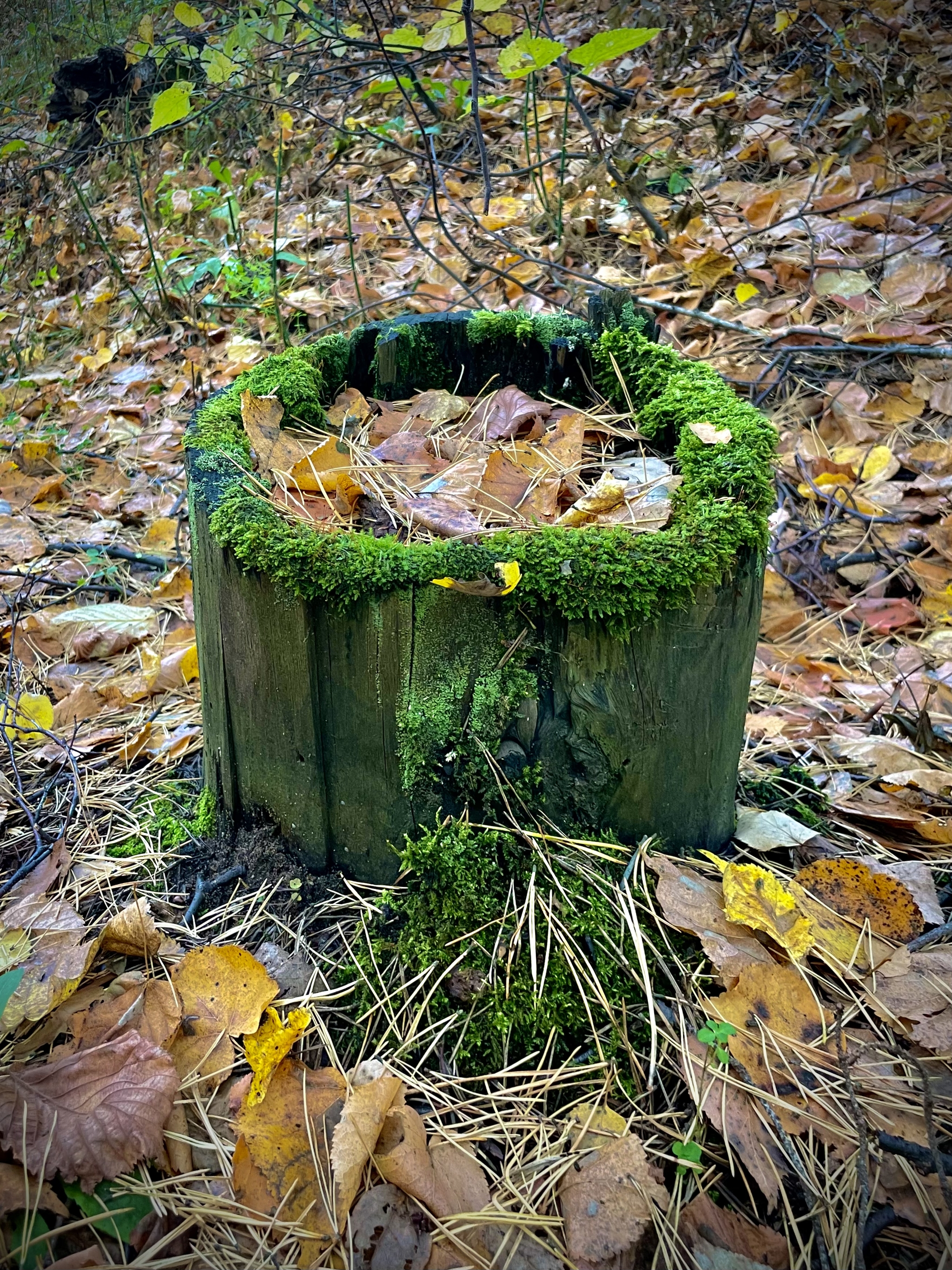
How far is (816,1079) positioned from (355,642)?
3.22 feet

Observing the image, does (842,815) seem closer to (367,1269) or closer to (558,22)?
(367,1269)

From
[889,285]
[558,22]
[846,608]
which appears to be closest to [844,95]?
[889,285]

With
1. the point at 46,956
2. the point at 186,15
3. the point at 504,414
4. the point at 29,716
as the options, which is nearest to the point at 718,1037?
the point at 46,956

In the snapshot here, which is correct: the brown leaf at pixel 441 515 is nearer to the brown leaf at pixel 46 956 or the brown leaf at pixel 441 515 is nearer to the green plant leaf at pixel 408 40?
the brown leaf at pixel 46 956

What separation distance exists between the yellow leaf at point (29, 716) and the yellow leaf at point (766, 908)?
180 cm

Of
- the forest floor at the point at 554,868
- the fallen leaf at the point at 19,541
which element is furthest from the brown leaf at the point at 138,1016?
the fallen leaf at the point at 19,541

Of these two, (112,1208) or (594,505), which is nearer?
(112,1208)

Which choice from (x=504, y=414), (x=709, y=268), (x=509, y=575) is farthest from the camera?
(x=709, y=268)

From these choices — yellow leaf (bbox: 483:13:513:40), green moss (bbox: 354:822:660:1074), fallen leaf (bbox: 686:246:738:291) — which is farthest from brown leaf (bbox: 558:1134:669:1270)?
fallen leaf (bbox: 686:246:738:291)

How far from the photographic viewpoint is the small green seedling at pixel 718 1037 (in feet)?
4.19

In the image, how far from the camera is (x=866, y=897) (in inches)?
59.4

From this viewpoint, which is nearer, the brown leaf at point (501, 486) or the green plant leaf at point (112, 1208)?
the green plant leaf at point (112, 1208)

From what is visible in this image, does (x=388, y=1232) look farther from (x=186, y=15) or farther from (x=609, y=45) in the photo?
(x=186, y=15)

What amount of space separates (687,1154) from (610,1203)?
14cm
